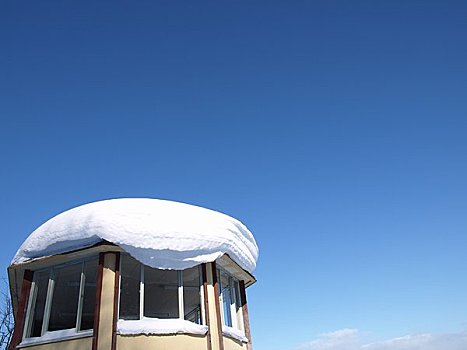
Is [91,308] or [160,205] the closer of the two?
[160,205]

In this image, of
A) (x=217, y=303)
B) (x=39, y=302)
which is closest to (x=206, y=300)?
(x=217, y=303)

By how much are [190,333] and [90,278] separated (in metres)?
2.87

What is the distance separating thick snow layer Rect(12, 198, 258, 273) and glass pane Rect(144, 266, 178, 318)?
99 centimetres

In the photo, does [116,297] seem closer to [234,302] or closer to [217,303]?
[217,303]

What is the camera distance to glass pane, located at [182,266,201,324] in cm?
966

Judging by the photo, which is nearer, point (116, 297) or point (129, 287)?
point (116, 297)

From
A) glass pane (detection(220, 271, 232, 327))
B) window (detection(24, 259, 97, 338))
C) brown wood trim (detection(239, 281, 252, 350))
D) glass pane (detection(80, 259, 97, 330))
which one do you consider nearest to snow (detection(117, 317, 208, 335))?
window (detection(24, 259, 97, 338))

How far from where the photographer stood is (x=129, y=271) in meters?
9.17

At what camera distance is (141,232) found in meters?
8.45

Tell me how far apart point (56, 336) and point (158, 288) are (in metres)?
2.63

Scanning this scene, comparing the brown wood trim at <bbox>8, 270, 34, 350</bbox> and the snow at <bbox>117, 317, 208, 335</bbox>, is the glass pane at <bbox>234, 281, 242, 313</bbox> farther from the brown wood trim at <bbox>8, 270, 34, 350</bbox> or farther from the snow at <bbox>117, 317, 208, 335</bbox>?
the brown wood trim at <bbox>8, 270, 34, 350</bbox>

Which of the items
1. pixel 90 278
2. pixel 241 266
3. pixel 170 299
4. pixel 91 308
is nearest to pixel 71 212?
pixel 90 278

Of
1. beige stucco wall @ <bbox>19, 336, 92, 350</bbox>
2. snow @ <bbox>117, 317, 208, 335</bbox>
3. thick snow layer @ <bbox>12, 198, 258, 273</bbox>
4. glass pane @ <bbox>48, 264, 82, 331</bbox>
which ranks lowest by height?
beige stucco wall @ <bbox>19, 336, 92, 350</bbox>

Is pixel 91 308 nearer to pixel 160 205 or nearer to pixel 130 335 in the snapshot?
pixel 130 335
